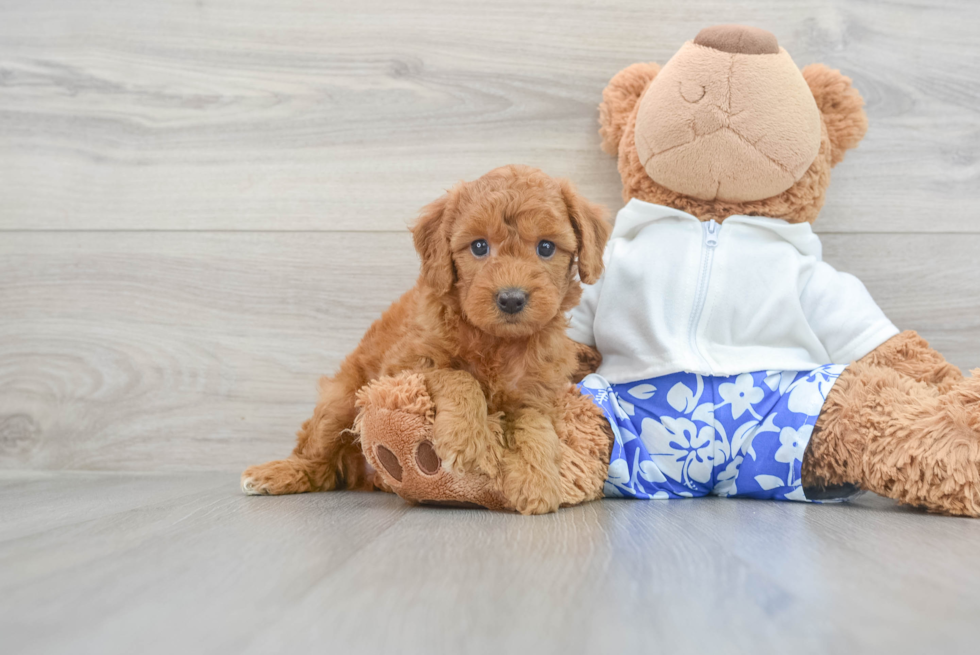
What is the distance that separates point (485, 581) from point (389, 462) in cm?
41

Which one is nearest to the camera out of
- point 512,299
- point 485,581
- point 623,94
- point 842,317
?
point 485,581

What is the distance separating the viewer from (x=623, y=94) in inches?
57.4

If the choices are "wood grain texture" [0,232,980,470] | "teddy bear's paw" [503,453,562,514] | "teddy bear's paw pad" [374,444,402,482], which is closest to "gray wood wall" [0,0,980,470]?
"wood grain texture" [0,232,980,470]

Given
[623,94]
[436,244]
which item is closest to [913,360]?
[623,94]

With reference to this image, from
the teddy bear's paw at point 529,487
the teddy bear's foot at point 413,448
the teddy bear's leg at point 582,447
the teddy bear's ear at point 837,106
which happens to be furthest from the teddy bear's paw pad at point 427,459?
the teddy bear's ear at point 837,106

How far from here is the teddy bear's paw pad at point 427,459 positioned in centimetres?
104

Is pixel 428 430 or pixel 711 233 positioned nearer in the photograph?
pixel 428 430

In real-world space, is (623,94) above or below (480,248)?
above

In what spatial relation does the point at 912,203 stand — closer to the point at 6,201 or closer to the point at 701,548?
the point at 701,548

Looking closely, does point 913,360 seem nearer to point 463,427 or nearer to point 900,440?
point 900,440

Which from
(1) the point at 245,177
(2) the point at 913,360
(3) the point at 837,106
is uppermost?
(3) the point at 837,106

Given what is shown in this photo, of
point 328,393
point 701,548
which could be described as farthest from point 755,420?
point 328,393

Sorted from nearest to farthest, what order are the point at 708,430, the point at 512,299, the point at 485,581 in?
the point at 485,581 → the point at 512,299 → the point at 708,430

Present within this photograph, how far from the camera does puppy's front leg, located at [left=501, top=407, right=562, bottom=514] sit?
103 cm
